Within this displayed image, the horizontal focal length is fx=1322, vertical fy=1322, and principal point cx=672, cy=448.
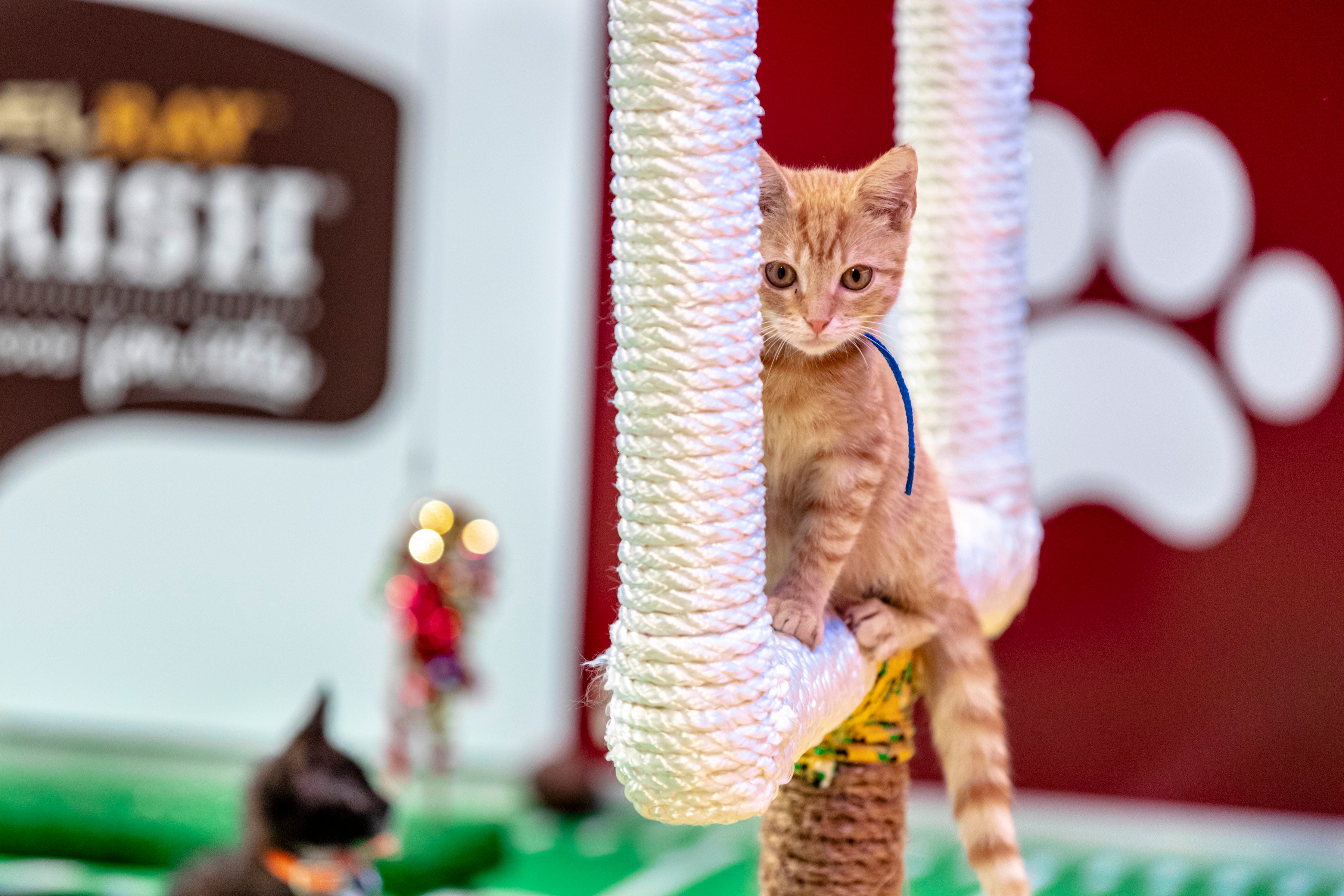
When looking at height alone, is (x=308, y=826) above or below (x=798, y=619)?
below

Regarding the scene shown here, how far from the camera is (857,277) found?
714 mm

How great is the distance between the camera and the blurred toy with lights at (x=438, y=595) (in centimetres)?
213

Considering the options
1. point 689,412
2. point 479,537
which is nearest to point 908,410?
point 689,412

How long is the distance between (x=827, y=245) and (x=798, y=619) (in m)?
0.20

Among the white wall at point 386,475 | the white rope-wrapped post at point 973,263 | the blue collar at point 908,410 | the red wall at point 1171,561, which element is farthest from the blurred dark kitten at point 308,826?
the white wall at point 386,475

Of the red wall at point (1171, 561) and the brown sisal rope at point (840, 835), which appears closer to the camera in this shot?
the brown sisal rope at point (840, 835)

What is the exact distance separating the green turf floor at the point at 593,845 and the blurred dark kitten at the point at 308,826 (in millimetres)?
673

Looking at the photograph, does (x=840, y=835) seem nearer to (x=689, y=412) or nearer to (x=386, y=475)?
(x=689, y=412)

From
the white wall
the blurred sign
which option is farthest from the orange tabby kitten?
the blurred sign

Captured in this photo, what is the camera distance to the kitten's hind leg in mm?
701

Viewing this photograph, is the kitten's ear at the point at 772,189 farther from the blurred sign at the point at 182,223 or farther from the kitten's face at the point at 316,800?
the blurred sign at the point at 182,223

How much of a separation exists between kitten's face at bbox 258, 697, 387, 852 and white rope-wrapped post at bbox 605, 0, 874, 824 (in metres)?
0.83

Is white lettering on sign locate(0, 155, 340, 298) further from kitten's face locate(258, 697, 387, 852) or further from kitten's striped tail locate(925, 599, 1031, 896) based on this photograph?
kitten's striped tail locate(925, 599, 1031, 896)

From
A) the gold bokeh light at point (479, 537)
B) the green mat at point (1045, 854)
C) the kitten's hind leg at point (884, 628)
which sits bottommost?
the green mat at point (1045, 854)
